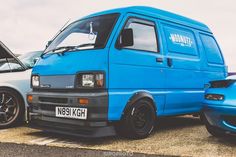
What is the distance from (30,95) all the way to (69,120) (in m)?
0.99

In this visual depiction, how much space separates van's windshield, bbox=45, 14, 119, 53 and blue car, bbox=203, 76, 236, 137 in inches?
62.6

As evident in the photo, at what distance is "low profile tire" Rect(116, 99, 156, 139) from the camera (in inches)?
189

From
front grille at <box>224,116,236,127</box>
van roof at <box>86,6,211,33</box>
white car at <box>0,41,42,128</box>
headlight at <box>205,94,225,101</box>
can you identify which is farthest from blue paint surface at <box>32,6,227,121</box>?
front grille at <box>224,116,236,127</box>

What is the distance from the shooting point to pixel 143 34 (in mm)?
5266

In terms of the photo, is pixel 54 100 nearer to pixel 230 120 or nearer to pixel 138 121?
pixel 138 121

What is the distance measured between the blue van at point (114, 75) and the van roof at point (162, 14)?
0.8 inches

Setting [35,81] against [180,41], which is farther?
[180,41]

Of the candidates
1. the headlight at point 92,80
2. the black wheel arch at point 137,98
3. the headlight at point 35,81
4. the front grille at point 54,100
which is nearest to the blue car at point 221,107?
the black wheel arch at point 137,98

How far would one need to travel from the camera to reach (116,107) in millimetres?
4625

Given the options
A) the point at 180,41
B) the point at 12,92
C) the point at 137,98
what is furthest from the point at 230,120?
the point at 12,92

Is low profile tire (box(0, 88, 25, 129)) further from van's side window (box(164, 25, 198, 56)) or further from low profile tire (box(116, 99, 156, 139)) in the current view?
van's side window (box(164, 25, 198, 56))

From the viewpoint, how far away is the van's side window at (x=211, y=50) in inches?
266

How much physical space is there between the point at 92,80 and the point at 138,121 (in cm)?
96

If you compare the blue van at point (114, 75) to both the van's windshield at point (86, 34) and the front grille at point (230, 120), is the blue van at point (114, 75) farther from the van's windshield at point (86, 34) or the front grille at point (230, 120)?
the front grille at point (230, 120)
